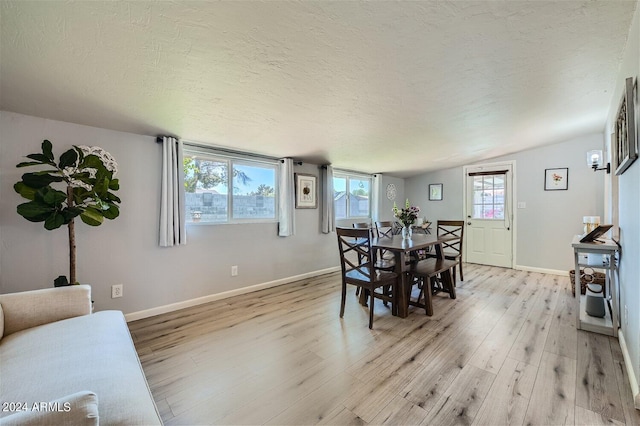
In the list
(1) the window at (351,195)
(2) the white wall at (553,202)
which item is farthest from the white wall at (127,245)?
(2) the white wall at (553,202)

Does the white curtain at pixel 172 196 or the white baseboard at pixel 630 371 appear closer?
the white baseboard at pixel 630 371

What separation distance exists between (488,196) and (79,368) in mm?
6175

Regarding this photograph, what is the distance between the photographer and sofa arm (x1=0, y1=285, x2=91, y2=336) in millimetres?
1484

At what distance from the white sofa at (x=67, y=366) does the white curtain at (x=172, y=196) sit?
1.11 m

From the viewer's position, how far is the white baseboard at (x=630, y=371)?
1.47 meters

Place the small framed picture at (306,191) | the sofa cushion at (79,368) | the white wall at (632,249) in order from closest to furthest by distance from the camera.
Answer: the sofa cushion at (79,368) → the white wall at (632,249) → the small framed picture at (306,191)

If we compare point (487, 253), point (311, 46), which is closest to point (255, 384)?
point (311, 46)

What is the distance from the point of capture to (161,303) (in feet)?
9.30

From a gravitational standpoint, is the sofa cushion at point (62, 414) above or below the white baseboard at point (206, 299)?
above

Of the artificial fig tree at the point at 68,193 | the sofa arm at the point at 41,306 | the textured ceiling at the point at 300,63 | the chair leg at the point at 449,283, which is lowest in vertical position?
the chair leg at the point at 449,283

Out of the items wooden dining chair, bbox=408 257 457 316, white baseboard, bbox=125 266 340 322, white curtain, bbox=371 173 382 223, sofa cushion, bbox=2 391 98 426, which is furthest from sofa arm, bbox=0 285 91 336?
white curtain, bbox=371 173 382 223

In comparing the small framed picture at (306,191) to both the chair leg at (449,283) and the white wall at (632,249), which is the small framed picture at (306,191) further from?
the white wall at (632,249)

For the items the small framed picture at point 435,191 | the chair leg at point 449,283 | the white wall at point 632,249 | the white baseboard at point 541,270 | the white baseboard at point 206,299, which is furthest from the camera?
the small framed picture at point 435,191

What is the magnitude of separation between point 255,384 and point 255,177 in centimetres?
266
